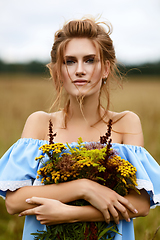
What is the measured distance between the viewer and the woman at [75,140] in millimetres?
1622

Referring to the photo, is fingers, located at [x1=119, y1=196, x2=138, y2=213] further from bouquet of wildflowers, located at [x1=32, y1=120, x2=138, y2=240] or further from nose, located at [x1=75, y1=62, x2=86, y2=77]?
nose, located at [x1=75, y1=62, x2=86, y2=77]

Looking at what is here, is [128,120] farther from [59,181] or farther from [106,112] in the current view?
[59,181]

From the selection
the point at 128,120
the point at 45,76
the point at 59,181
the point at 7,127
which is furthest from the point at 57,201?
the point at 7,127

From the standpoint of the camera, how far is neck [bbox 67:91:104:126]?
7.36 ft

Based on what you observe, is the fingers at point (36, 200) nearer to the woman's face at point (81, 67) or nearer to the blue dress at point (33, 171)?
the blue dress at point (33, 171)

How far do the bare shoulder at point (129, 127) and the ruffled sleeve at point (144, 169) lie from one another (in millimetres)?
76

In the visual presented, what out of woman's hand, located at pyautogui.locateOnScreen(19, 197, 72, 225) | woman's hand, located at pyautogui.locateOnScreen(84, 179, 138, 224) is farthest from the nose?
woman's hand, located at pyautogui.locateOnScreen(19, 197, 72, 225)

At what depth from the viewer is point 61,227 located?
5.24 ft

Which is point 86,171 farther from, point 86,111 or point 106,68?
point 106,68

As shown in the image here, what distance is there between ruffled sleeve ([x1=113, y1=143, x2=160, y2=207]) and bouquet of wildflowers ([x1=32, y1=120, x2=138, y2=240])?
0.13m

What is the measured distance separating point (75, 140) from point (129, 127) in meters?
0.45

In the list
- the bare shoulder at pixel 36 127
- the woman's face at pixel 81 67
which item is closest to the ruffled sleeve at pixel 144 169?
the woman's face at pixel 81 67

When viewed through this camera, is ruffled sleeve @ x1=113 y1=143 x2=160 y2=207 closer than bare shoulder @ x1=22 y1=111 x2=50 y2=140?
Yes

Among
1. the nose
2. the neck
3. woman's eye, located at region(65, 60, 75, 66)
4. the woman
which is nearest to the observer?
the woman
